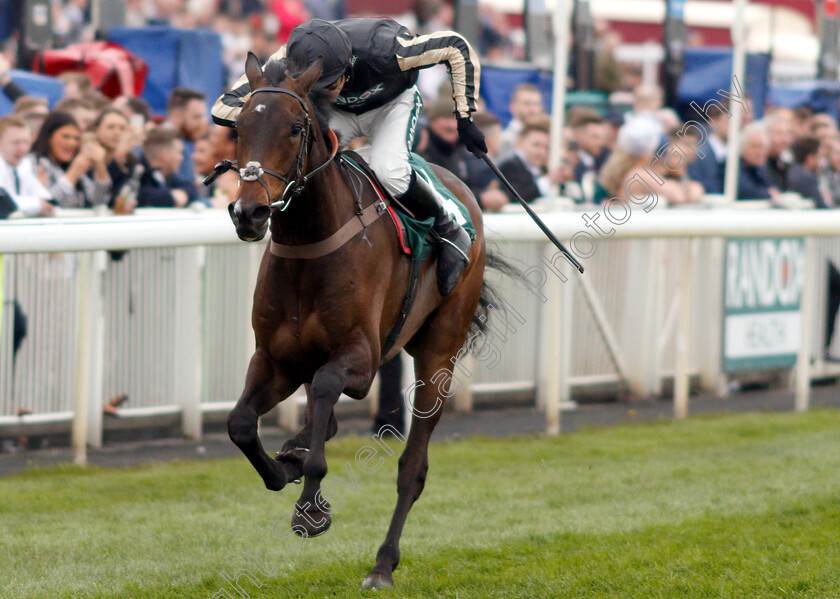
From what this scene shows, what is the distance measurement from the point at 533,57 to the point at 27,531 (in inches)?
285

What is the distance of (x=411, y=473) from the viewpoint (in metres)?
4.99

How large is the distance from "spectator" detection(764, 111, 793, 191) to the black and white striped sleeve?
5.95 meters

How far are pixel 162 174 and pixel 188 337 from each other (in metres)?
1.08

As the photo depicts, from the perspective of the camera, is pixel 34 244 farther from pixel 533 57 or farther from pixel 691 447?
pixel 533 57

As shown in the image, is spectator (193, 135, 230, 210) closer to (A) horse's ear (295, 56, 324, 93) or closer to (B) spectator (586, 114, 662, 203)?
(B) spectator (586, 114, 662, 203)

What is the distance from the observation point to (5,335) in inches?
243

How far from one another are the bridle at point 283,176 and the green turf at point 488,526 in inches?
57.3

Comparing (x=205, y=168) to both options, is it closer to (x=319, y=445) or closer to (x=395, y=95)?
(x=395, y=95)

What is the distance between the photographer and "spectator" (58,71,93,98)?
832 cm

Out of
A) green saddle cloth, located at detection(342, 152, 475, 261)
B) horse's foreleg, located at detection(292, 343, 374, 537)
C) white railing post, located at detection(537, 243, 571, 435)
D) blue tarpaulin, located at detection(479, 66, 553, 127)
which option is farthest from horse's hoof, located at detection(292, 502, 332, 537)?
blue tarpaulin, located at detection(479, 66, 553, 127)

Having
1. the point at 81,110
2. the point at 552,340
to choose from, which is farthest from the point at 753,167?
the point at 81,110

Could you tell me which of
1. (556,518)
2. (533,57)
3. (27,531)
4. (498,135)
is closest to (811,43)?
(533,57)

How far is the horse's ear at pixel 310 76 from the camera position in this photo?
4031 mm

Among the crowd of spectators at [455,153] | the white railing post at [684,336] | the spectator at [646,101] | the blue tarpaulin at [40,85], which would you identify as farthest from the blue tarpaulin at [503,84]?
the blue tarpaulin at [40,85]
